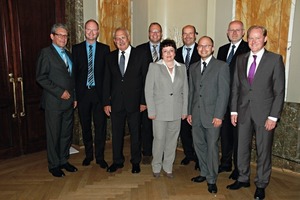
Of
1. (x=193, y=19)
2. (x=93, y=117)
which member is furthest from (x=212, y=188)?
(x=193, y=19)

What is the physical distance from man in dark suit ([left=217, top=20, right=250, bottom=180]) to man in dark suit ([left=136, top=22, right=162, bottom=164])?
2.74 feet

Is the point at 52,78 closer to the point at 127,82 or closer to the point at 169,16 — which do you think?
the point at 127,82

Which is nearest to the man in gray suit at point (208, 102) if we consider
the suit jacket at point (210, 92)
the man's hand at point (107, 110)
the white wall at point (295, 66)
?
the suit jacket at point (210, 92)

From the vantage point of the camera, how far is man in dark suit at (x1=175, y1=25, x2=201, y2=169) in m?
3.86

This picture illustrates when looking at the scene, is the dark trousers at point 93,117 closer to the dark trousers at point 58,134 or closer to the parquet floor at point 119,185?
the dark trousers at point 58,134

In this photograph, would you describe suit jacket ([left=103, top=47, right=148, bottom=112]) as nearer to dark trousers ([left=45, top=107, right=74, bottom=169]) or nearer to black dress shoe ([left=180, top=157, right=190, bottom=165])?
dark trousers ([left=45, top=107, right=74, bottom=169])

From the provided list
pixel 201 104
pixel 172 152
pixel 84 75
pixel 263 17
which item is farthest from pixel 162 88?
pixel 263 17

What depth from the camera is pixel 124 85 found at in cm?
371

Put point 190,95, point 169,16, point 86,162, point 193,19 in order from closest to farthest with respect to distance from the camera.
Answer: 1. point 190,95
2. point 86,162
3. point 193,19
4. point 169,16

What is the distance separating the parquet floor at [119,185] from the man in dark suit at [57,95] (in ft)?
0.81

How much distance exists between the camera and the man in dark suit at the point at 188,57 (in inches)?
152

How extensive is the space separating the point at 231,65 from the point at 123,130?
4.99 feet

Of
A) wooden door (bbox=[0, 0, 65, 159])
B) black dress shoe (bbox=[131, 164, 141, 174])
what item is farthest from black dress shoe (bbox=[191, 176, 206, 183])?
wooden door (bbox=[0, 0, 65, 159])

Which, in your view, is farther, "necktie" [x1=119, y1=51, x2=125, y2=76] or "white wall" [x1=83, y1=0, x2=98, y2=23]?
"white wall" [x1=83, y1=0, x2=98, y2=23]
